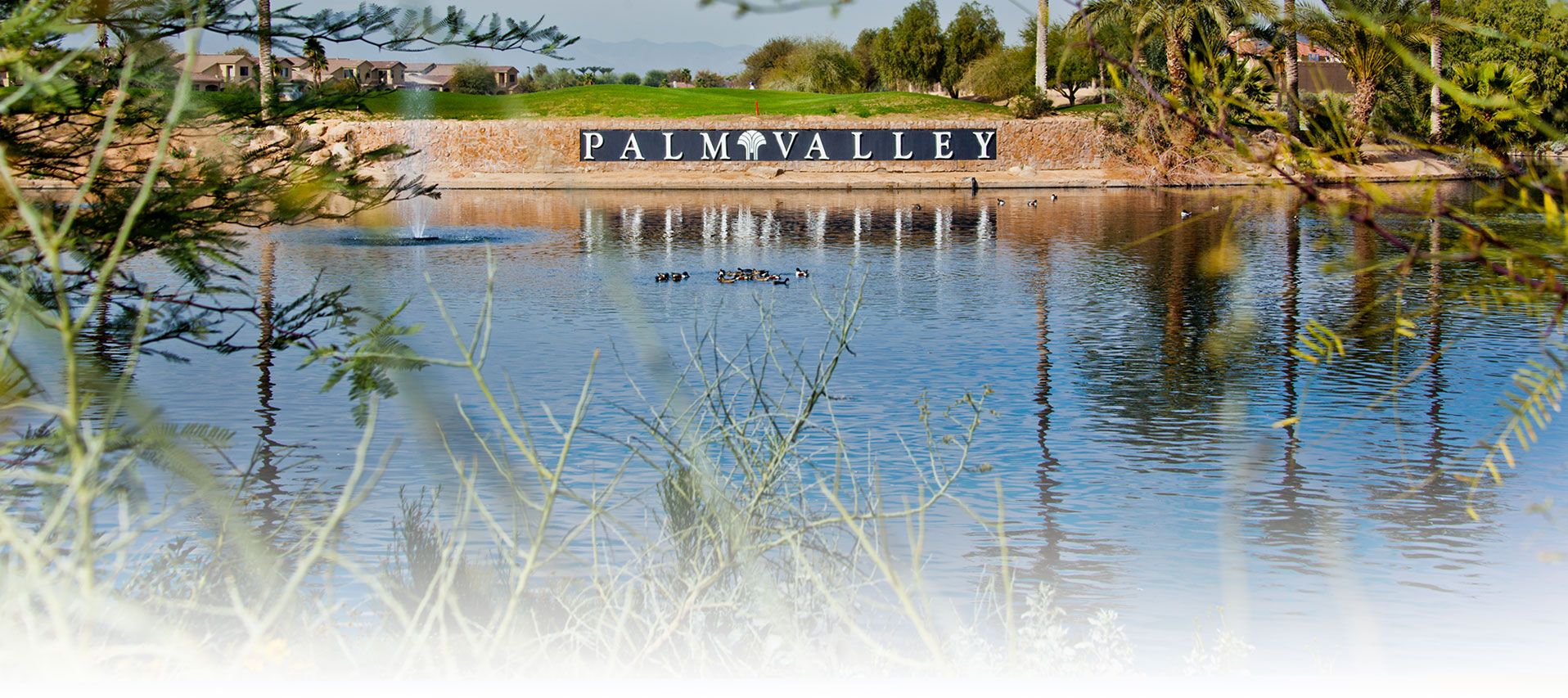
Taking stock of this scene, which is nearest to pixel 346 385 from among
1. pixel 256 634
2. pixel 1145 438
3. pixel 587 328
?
pixel 587 328

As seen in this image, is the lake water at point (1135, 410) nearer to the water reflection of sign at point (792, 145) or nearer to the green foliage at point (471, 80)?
the water reflection of sign at point (792, 145)

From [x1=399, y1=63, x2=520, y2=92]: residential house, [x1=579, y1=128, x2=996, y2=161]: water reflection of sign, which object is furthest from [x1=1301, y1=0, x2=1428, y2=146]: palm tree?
[x1=399, y1=63, x2=520, y2=92]: residential house

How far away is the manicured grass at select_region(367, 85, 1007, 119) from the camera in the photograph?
46.2 metres

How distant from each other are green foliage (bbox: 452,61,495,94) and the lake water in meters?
29.2

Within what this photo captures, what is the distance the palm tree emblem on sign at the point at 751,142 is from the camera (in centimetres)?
4444

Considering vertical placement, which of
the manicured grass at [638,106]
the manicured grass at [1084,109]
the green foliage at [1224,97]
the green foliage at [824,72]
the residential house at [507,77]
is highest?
the residential house at [507,77]

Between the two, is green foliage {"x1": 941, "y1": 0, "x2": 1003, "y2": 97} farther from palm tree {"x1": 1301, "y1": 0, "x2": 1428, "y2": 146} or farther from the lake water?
palm tree {"x1": 1301, "y1": 0, "x2": 1428, "y2": 146}

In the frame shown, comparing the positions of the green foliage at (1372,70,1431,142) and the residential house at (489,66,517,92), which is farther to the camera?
Result: the residential house at (489,66,517,92)

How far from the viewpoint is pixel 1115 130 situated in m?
43.8

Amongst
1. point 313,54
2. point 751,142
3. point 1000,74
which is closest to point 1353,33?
point 313,54

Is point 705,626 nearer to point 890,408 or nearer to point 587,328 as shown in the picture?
point 890,408

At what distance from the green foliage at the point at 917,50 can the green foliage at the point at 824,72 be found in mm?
1858

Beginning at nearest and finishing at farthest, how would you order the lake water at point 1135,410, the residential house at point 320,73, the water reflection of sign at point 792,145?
the lake water at point 1135,410, the residential house at point 320,73, the water reflection of sign at point 792,145

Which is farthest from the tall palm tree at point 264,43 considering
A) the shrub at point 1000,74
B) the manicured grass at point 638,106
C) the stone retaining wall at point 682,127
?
the shrub at point 1000,74
